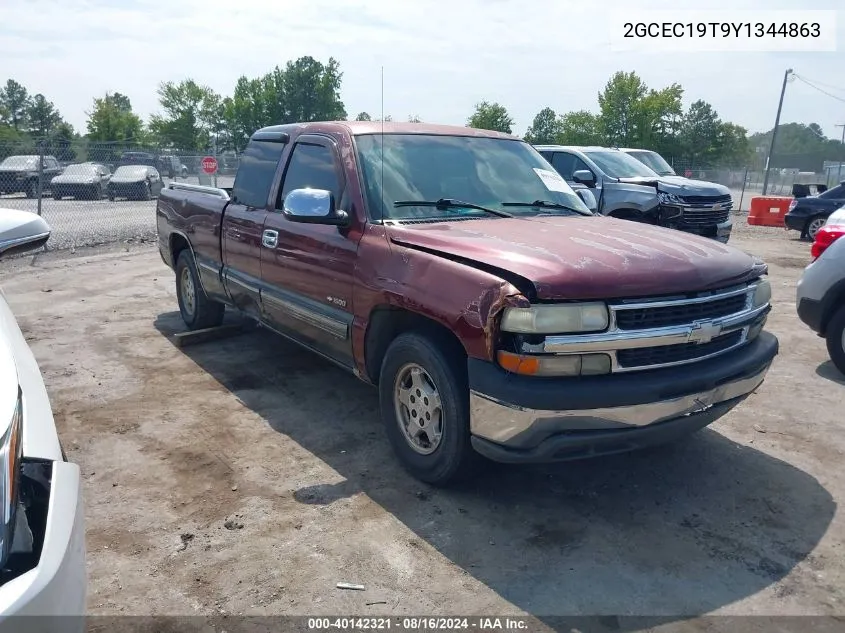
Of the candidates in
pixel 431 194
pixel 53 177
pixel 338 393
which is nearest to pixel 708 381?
pixel 431 194

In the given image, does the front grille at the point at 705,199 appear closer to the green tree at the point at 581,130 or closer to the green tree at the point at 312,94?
the green tree at the point at 581,130

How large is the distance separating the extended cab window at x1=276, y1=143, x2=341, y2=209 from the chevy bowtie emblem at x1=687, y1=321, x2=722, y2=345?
226 cm

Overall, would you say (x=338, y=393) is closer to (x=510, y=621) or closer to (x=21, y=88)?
(x=510, y=621)

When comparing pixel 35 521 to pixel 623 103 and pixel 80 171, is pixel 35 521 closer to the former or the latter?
pixel 80 171

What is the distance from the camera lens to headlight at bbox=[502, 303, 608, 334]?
2973 mm

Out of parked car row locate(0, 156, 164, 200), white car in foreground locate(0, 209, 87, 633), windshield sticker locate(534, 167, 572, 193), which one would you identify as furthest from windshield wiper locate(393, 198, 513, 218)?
parked car row locate(0, 156, 164, 200)

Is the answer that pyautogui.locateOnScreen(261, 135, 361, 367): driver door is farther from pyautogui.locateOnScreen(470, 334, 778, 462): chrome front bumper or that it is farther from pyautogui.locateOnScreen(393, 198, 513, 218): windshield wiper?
pyautogui.locateOnScreen(470, 334, 778, 462): chrome front bumper

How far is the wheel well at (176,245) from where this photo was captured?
266 inches

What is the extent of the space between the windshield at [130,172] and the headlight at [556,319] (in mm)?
21536

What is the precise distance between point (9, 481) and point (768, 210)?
19.9 m

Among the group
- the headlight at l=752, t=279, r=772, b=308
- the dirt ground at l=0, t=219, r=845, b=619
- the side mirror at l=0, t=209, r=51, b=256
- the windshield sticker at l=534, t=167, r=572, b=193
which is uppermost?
the windshield sticker at l=534, t=167, r=572, b=193

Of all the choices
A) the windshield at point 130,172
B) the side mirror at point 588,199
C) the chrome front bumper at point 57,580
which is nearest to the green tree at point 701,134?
the windshield at point 130,172

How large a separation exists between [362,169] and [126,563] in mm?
2521

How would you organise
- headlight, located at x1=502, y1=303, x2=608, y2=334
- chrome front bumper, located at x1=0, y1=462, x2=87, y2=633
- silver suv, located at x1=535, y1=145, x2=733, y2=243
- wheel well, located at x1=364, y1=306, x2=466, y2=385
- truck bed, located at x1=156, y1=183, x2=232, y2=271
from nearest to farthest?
chrome front bumper, located at x1=0, y1=462, x2=87, y2=633 < headlight, located at x1=502, y1=303, x2=608, y2=334 < wheel well, located at x1=364, y1=306, x2=466, y2=385 < truck bed, located at x1=156, y1=183, x2=232, y2=271 < silver suv, located at x1=535, y1=145, x2=733, y2=243
